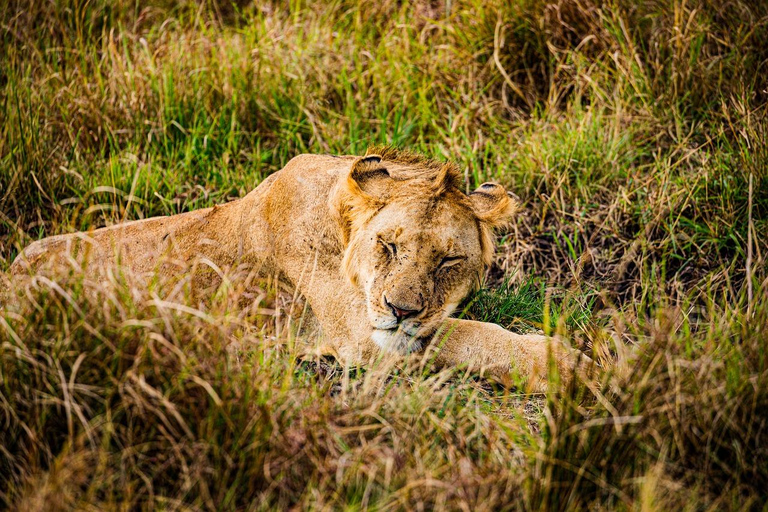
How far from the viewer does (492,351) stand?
3971 mm

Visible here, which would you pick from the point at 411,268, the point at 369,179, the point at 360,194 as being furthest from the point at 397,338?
A: the point at 369,179

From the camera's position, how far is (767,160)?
520 cm

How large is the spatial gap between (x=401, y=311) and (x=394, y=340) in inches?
7.8

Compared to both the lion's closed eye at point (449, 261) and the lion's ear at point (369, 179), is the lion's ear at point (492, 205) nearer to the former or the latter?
the lion's closed eye at point (449, 261)

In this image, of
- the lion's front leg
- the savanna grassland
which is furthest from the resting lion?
the savanna grassland

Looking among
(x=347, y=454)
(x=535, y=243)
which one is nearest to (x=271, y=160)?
(x=535, y=243)

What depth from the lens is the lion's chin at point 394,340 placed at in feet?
12.4

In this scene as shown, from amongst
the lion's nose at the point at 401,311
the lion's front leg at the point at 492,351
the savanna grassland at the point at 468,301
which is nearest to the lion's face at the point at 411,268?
the lion's nose at the point at 401,311

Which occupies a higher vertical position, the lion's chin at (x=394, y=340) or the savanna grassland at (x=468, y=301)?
the savanna grassland at (x=468, y=301)

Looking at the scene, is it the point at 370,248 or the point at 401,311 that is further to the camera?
the point at 370,248

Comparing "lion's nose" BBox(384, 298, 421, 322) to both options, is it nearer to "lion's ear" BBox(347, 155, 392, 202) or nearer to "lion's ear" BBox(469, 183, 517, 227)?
"lion's ear" BBox(347, 155, 392, 202)

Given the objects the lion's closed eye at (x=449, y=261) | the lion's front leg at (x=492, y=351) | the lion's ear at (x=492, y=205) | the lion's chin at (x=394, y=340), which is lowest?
the lion's front leg at (x=492, y=351)

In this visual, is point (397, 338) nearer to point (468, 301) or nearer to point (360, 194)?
point (360, 194)

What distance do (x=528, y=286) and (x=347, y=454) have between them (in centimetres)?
252
